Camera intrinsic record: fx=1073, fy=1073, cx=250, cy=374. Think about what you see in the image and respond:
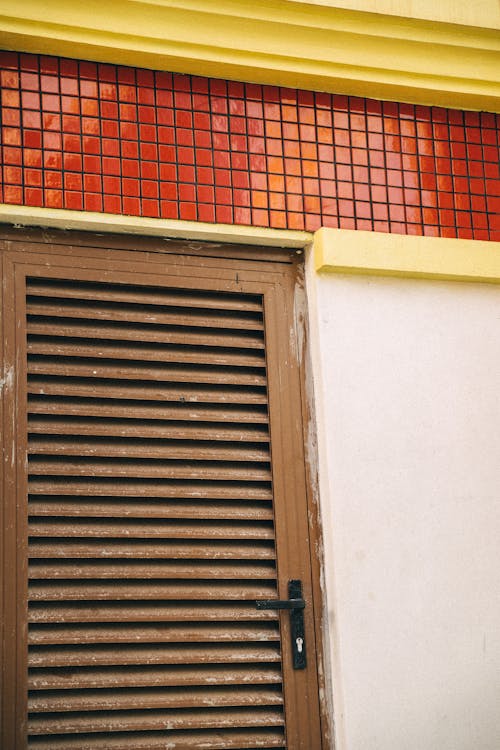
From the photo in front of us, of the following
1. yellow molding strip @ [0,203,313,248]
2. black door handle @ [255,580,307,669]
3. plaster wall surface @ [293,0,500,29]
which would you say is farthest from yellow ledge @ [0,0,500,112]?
black door handle @ [255,580,307,669]

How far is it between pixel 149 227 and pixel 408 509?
60.7 inches

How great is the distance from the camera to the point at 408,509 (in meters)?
4.36

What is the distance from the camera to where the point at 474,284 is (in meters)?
4.68

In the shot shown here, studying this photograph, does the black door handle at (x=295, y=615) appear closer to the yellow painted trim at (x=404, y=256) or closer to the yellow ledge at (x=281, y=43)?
the yellow painted trim at (x=404, y=256)

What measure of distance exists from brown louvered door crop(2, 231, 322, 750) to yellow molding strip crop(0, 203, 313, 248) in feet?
0.28

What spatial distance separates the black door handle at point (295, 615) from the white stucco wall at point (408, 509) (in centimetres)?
12

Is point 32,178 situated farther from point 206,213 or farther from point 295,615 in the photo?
point 295,615

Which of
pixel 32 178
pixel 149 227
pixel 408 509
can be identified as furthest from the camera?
pixel 408 509

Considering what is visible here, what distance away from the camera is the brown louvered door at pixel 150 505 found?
12.8 feet

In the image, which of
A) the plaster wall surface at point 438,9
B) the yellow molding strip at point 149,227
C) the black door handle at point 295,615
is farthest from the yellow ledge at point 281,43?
the black door handle at point 295,615

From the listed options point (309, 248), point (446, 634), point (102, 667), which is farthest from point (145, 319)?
point (446, 634)

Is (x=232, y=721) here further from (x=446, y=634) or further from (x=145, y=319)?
(x=145, y=319)

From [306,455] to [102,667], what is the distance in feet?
3.76

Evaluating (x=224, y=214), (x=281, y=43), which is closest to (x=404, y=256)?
(x=224, y=214)
